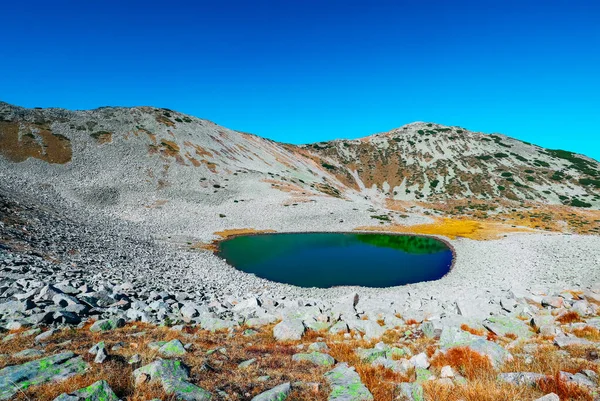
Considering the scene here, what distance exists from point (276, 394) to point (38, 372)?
5799 millimetres

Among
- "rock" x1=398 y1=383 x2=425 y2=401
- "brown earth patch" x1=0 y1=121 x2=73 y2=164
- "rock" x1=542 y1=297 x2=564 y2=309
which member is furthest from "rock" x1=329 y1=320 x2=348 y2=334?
"brown earth patch" x1=0 y1=121 x2=73 y2=164

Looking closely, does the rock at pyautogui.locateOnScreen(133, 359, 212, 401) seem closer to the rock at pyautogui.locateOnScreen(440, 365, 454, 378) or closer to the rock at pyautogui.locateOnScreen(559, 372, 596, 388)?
the rock at pyautogui.locateOnScreen(440, 365, 454, 378)

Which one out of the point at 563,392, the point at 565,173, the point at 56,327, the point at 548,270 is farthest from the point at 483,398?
the point at 565,173

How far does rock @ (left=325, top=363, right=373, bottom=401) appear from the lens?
6980 millimetres

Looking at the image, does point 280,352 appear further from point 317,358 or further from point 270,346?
point 317,358

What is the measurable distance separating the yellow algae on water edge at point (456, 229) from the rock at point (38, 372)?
71592 mm

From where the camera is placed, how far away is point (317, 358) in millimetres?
9742

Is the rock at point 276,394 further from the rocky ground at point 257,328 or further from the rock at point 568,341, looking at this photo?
the rock at point 568,341

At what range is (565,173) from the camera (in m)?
162

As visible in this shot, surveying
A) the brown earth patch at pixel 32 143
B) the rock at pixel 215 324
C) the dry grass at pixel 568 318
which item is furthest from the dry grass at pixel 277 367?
the brown earth patch at pixel 32 143

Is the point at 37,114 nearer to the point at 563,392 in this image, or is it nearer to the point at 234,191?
the point at 234,191

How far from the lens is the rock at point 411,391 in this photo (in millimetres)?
6859

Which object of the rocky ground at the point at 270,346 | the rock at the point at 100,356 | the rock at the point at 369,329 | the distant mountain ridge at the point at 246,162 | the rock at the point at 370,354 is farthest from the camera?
the distant mountain ridge at the point at 246,162

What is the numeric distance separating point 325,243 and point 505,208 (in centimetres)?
9566
